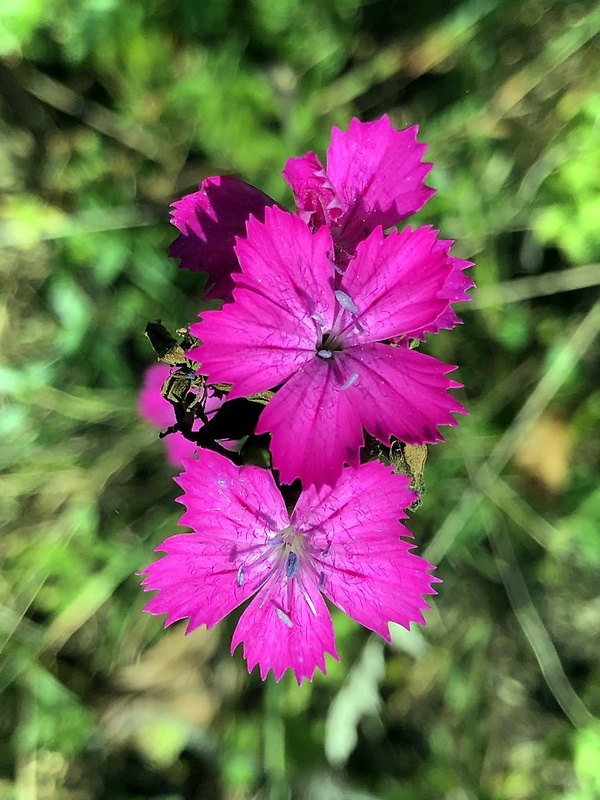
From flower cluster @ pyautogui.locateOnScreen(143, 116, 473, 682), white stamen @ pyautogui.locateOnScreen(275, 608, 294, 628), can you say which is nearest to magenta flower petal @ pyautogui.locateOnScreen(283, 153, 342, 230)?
flower cluster @ pyautogui.locateOnScreen(143, 116, 473, 682)

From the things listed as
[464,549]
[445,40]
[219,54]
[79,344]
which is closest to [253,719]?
[464,549]

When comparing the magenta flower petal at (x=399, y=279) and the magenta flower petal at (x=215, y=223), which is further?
the magenta flower petal at (x=215, y=223)

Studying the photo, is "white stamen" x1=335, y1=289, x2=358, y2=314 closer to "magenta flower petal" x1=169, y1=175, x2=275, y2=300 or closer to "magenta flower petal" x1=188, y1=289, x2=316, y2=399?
"magenta flower petal" x1=188, y1=289, x2=316, y2=399

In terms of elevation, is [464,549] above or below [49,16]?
below

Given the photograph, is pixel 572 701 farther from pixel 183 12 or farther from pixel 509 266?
pixel 183 12

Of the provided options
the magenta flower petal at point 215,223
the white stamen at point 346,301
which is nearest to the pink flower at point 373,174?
the magenta flower petal at point 215,223

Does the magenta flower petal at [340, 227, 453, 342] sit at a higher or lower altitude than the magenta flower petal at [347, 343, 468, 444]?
higher

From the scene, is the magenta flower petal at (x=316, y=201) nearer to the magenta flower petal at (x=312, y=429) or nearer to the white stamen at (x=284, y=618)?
the magenta flower petal at (x=312, y=429)
